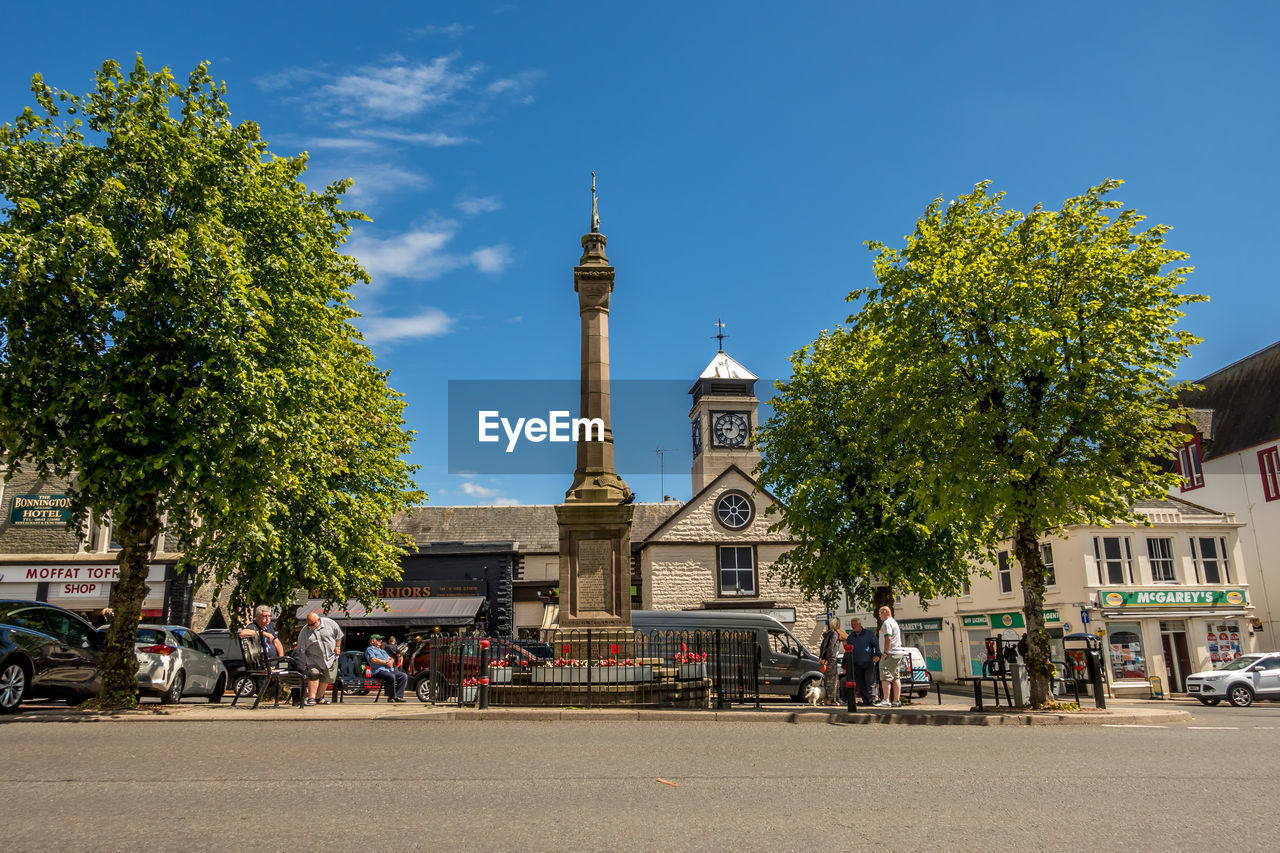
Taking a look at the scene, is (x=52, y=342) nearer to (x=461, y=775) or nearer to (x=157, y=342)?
(x=157, y=342)

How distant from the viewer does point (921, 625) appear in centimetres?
4325

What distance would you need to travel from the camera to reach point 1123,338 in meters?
15.5

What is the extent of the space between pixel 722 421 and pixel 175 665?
50345 mm

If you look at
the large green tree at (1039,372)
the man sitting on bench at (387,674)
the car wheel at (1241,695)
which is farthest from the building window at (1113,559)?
the man sitting on bench at (387,674)

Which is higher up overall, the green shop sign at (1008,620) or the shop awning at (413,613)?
the shop awning at (413,613)

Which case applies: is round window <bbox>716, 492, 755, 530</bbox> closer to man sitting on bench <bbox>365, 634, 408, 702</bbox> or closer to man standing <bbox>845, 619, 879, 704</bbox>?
man sitting on bench <bbox>365, 634, 408, 702</bbox>

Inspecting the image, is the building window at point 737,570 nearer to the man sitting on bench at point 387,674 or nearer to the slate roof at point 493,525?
the slate roof at point 493,525

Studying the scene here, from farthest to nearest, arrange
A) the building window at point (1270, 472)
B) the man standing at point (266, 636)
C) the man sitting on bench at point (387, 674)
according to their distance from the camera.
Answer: the building window at point (1270, 472)
the man sitting on bench at point (387, 674)
the man standing at point (266, 636)

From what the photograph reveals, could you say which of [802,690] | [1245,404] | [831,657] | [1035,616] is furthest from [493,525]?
[1245,404]

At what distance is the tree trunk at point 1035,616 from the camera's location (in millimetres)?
15500

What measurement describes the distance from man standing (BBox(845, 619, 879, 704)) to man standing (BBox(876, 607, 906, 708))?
154 millimetres

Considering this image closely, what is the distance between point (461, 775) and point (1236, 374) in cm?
5041

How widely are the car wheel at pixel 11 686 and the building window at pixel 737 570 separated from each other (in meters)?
31.1

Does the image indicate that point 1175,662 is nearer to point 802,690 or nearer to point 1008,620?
point 1008,620
